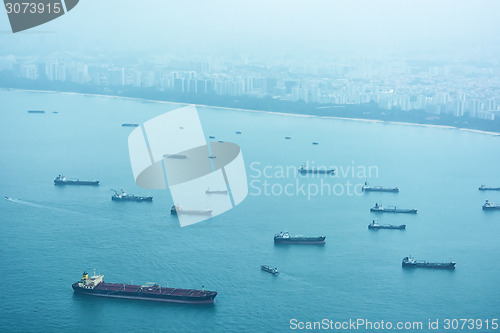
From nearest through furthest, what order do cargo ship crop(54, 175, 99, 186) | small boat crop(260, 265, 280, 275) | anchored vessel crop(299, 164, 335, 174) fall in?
1. small boat crop(260, 265, 280, 275)
2. cargo ship crop(54, 175, 99, 186)
3. anchored vessel crop(299, 164, 335, 174)

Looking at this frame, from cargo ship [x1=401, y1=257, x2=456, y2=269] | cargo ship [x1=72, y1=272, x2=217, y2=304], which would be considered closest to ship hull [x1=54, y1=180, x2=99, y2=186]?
cargo ship [x1=72, y1=272, x2=217, y2=304]

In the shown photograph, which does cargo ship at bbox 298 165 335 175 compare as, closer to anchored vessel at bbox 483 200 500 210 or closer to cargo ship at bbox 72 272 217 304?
anchored vessel at bbox 483 200 500 210

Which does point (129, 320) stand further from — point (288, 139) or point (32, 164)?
point (288, 139)

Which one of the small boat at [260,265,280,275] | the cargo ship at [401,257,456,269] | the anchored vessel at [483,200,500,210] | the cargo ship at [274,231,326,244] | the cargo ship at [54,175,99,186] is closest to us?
the small boat at [260,265,280,275]

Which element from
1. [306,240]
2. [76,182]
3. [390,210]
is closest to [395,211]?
[390,210]

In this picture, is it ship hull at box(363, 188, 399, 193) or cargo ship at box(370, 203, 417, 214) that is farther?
ship hull at box(363, 188, 399, 193)

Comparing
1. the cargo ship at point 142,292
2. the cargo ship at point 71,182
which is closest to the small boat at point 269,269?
the cargo ship at point 142,292

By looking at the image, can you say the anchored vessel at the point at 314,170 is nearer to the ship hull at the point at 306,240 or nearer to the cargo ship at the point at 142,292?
the ship hull at the point at 306,240

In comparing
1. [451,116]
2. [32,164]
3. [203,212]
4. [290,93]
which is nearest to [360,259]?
[203,212]
